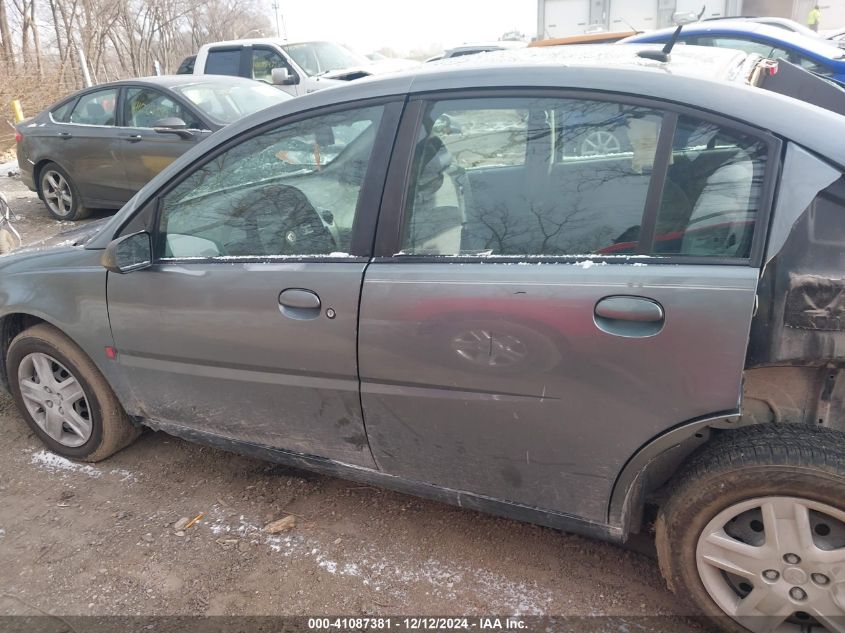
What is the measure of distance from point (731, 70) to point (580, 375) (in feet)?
3.92

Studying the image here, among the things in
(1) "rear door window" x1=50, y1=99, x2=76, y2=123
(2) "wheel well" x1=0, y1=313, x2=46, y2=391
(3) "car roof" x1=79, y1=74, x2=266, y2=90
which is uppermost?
(3) "car roof" x1=79, y1=74, x2=266, y2=90

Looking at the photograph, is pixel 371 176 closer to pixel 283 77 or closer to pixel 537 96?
pixel 537 96

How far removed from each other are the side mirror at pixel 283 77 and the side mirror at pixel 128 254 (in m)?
7.55

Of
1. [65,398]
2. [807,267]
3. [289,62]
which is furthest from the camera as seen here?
[289,62]

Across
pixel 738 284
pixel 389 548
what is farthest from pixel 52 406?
pixel 738 284

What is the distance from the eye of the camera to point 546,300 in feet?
6.31

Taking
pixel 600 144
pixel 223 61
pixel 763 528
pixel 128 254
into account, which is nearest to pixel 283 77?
pixel 223 61

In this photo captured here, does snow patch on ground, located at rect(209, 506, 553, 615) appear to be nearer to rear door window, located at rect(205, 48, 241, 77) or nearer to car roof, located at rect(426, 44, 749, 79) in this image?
car roof, located at rect(426, 44, 749, 79)

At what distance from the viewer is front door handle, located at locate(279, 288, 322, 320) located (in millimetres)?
2270

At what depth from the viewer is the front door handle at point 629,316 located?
1812 mm

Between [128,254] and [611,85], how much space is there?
1.91 m

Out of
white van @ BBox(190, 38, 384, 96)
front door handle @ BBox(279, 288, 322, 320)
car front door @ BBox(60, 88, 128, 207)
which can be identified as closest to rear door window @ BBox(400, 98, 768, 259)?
front door handle @ BBox(279, 288, 322, 320)

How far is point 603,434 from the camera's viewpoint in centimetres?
198

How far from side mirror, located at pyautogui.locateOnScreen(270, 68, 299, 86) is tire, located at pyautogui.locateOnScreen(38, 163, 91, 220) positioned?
10.7 feet
